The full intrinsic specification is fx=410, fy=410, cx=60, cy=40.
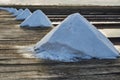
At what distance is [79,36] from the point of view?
765 centimetres

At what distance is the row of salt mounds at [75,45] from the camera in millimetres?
7352

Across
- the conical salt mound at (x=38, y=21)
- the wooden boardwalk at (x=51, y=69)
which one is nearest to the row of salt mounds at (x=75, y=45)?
the wooden boardwalk at (x=51, y=69)

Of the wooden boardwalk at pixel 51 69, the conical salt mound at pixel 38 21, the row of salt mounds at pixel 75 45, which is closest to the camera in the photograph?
the wooden boardwalk at pixel 51 69

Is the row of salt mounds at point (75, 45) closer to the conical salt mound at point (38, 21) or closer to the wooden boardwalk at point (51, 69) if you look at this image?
the wooden boardwalk at point (51, 69)

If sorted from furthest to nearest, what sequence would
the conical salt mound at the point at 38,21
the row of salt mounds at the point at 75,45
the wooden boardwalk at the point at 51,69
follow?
the conical salt mound at the point at 38,21, the row of salt mounds at the point at 75,45, the wooden boardwalk at the point at 51,69

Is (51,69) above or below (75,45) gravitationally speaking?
below

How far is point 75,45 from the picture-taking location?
7.45 meters

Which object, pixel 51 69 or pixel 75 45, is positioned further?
pixel 75 45

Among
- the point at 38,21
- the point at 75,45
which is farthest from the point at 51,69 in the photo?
the point at 38,21

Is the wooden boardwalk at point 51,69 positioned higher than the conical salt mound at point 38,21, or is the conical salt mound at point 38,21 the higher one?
the conical salt mound at point 38,21

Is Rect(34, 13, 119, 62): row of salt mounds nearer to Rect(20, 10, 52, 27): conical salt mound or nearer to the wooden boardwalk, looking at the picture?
the wooden boardwalk

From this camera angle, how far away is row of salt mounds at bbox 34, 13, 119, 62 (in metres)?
7.35

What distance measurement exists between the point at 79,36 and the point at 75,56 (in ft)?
1.62

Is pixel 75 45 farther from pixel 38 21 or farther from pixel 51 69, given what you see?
pixel 38 21
